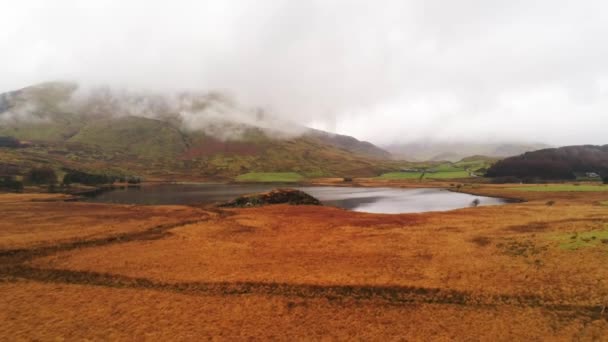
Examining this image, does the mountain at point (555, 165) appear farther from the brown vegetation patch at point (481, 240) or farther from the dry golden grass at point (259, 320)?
the dry golden grass at point (259, 320)

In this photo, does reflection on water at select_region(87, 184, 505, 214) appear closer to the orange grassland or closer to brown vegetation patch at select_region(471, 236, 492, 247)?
brown vegetation patch at select_region(471, 236, 492, 247)

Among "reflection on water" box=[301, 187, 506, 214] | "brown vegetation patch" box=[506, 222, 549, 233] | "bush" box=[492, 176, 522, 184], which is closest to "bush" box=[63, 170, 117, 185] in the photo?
"reflection on water" box=[301, 187, 506, 214]

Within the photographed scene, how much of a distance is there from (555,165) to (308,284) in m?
189

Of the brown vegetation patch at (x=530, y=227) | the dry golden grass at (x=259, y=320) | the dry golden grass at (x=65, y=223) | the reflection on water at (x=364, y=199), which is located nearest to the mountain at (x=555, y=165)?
the reflection on water at (x=364, y=199)

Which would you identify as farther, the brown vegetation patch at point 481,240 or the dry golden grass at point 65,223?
the dry golden grass at point 65,223

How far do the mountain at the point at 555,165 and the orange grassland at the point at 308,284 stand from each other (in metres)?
150

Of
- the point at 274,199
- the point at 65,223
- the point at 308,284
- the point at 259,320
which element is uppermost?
the point at 274,199

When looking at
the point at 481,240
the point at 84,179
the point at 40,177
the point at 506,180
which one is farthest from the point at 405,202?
the point at 40,177

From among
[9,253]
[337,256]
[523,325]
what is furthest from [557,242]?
[9,253]

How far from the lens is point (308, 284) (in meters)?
21.6

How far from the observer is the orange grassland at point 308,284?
1573cm

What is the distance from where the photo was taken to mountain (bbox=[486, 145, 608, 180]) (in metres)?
163

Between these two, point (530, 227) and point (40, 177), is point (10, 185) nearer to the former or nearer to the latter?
point (40, 177)

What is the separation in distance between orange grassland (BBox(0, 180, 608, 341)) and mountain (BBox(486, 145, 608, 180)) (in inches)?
5888
